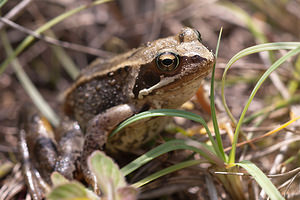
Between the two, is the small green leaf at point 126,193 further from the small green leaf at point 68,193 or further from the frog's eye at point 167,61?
the frog's eye at point 167,61

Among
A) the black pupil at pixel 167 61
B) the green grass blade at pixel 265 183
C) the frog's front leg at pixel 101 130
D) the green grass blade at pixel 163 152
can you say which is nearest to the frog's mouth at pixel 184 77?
the black pupil at pixel 167 61

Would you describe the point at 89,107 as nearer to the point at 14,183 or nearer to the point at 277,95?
the point at 14,183

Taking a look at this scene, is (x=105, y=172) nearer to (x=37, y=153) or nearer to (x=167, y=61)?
(x=167, y=61)

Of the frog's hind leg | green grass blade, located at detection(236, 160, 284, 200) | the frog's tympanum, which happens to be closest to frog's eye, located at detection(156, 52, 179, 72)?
the frog's tympanum

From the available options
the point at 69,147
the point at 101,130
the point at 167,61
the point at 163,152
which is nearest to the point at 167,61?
the point at 167,61

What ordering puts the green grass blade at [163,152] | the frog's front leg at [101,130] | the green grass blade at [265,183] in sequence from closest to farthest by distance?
the green grass blade at [265,183] < the green grass blade at [163,152] < the frog's front leg at [101,130]

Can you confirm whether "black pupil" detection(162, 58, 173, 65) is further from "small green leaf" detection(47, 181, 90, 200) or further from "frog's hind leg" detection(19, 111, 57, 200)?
"frog's hind leg" detection(19, 111, 57, 200)
